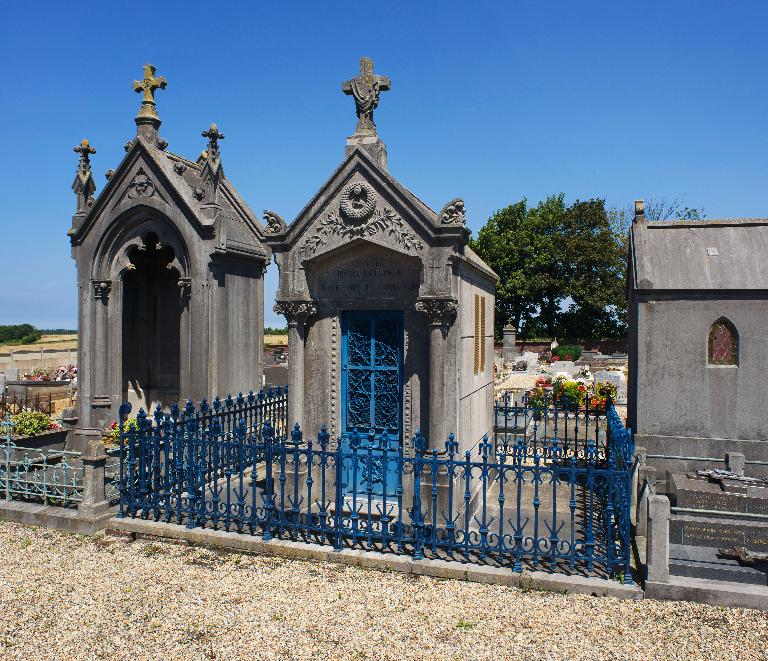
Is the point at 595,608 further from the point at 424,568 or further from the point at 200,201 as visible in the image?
the point at 200,201

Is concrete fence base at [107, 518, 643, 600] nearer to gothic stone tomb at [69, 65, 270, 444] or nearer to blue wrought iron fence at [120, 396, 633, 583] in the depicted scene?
blue wrought iron fence at [120, 396, 633, 583]

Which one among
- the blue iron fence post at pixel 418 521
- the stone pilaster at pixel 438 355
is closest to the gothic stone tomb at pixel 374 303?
the stone pilaster at pixel 438 355

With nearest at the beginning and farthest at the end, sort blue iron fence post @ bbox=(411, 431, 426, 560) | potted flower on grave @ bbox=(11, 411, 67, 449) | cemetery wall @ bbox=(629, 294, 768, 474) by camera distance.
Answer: blue iron fence post @ bbox=(411, 431, 426, 560) < cemetery wall @ bbox=(629, 294, 768, 474) < potted flower on grave @ bbox=(11, 411, 67, 449)

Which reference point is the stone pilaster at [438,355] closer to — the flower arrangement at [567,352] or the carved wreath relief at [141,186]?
the carved wreath relief at [141,186]

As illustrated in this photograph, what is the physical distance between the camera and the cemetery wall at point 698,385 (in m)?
10.2

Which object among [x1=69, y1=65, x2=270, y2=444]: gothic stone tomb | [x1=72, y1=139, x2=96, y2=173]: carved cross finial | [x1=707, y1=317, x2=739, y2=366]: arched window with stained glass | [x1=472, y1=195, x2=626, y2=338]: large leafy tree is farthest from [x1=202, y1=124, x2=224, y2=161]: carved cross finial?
[x1=472, y1=195, x2=626, y2=338]: large leafy tree

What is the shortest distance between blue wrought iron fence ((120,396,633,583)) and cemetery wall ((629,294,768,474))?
1.53 metres

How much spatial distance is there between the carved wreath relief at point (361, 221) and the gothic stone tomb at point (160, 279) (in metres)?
3.89

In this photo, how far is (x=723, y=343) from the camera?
410 inches

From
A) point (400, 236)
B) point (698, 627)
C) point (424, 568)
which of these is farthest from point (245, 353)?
point (698, 627)

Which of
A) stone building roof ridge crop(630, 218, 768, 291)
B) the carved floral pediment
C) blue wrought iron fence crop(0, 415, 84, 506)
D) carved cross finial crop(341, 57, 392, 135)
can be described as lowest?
blue wrought iron fence crop(0, 415, 84, 506)

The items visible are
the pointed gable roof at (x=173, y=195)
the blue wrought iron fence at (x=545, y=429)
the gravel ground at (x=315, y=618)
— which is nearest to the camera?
the gravel ground at (x=315, y=618)

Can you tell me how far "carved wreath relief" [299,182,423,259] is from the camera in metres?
8.09

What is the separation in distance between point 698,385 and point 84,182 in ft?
42.0
